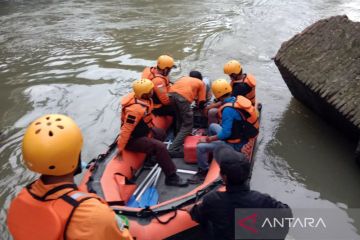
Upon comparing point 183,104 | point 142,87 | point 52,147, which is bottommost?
point 183,104

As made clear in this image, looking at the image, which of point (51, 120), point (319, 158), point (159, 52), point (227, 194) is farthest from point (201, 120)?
point (159, 52)

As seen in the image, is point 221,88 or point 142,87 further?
point 221,88

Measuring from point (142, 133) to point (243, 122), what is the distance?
130 centimetres

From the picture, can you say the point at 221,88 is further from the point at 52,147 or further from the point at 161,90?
the point at 52,147

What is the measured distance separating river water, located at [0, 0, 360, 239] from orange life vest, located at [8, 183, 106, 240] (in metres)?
2.88

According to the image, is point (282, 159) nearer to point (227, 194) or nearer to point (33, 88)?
point (227, 194)

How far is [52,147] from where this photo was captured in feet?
7.52

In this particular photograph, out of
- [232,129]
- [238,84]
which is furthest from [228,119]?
[238,84]

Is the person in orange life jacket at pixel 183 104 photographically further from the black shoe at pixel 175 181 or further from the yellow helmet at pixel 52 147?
the yellow helmet at pixel 52 147

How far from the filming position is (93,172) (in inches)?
190

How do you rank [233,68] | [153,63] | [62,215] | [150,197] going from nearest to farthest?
[62,215]
[150,197]
[233,68]
[153,63]

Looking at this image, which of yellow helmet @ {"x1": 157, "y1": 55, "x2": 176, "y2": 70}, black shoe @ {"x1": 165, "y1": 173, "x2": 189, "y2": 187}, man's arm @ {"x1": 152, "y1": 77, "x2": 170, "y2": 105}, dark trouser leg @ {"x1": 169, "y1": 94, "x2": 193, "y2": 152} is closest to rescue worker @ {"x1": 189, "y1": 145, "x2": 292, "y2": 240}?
black shoe @ {"x1": 165, "y1": 173, "x2": 189, "y2": 187}

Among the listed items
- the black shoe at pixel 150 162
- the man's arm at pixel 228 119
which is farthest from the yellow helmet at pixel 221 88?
the black shoe at pixel 150 162

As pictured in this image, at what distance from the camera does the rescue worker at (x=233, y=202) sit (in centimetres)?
281
